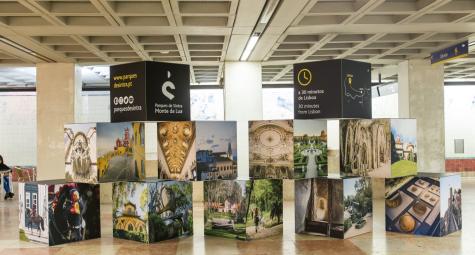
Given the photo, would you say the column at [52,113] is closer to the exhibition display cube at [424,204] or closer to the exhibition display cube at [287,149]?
the exhibition display cube at [287,149]

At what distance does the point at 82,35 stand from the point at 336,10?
425 cm

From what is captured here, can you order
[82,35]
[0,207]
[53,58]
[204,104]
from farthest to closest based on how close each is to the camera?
[204,104] < [0,207] < [53,58] < [82,35]

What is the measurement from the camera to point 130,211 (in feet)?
22.6

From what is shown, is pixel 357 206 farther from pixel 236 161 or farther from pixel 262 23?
pixel 262 23

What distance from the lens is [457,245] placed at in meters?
6.28

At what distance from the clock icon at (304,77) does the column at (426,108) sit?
5132 mm

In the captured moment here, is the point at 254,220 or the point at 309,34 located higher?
the point at 309,34

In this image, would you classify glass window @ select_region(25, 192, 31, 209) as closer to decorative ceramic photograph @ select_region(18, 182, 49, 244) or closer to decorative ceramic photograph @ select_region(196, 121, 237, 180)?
decorative ceramic photograph @ select_region(18, 182, 49, 244)

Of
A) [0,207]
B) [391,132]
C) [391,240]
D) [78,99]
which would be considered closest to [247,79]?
[78,99]

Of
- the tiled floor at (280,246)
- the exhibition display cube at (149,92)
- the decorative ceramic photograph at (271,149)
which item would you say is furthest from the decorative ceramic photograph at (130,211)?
the decorative ceramic photograph at (271,149)

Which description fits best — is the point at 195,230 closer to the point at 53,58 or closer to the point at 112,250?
the point at 112,250

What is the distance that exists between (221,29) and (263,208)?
3067mm

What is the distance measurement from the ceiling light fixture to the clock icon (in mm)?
944

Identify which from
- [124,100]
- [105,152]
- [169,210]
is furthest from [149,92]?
[169,210]
